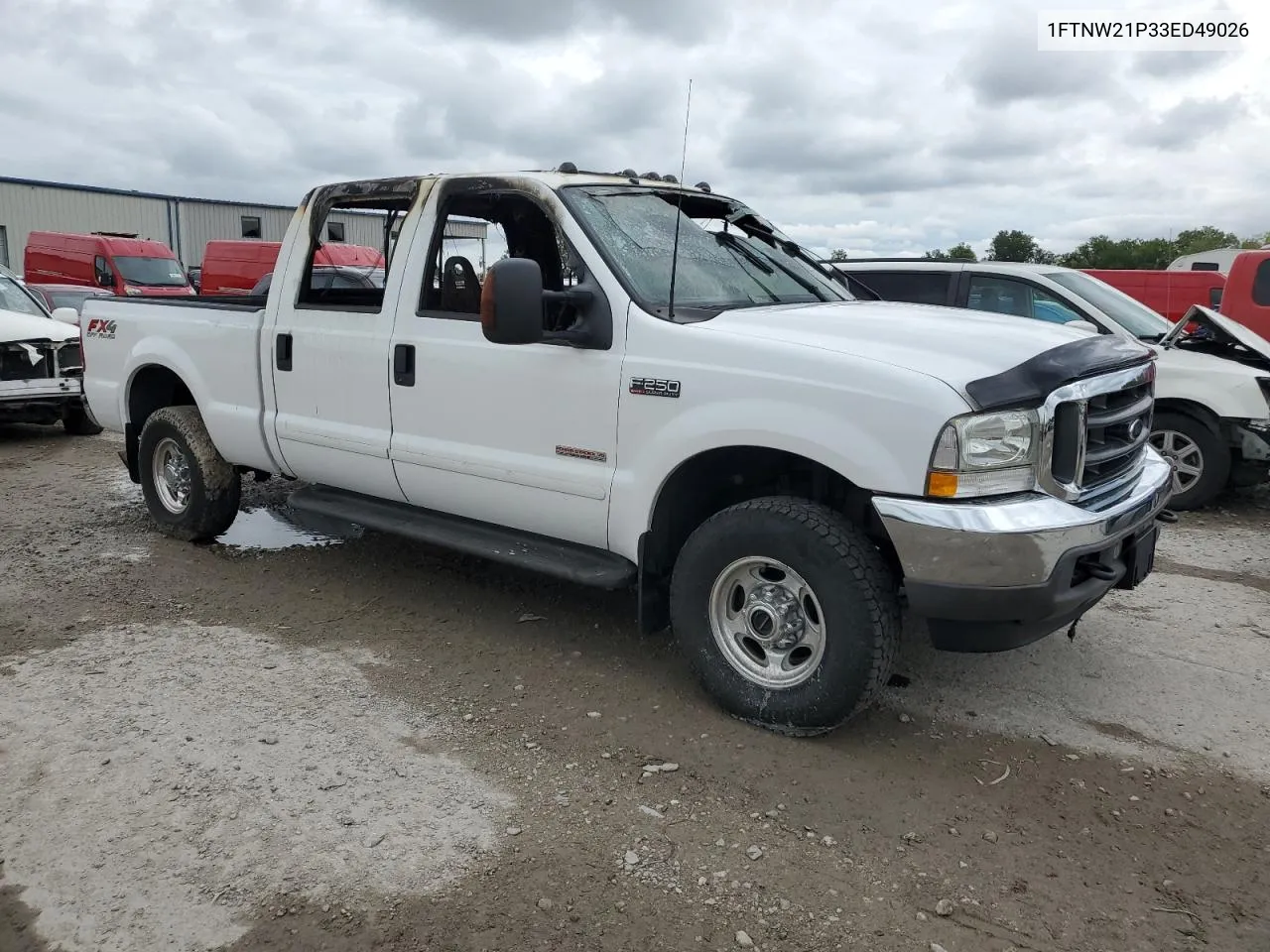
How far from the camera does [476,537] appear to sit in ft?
14.8

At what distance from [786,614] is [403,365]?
2.12 m

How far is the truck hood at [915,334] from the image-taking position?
335 cm

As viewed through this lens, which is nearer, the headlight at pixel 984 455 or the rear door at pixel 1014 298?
the headlight at pixel 984 455

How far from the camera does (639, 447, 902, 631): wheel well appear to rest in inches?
148

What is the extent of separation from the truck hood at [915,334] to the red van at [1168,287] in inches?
414

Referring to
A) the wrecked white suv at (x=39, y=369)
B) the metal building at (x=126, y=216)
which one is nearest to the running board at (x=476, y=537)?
the wrecked white suv at (x=39, y=369)

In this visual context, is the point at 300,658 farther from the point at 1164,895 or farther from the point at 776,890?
the point at 1164,895

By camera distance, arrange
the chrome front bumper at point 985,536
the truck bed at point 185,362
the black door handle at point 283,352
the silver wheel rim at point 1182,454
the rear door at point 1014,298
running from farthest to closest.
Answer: the rear door at point 1014,298, the silver wheel rim at point 1182,454, the truck bed at point 185,362, the black door handle at point 283,352, the chrome front bumper at point 985,536

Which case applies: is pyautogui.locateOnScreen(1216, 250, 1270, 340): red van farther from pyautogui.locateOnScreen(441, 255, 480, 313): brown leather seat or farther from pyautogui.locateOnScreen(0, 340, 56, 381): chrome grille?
pyautogui.locateOnScreen(0, 340, 56, 381): chrome grille

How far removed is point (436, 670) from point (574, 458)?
42.7 inches

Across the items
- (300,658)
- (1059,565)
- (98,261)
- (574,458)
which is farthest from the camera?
(98,261)

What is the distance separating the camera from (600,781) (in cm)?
340

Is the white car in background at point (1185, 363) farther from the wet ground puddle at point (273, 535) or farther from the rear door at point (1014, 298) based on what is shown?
the wet ground puddle at point (273, 535)

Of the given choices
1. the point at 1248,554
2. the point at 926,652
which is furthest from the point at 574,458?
the point at 1248,554
